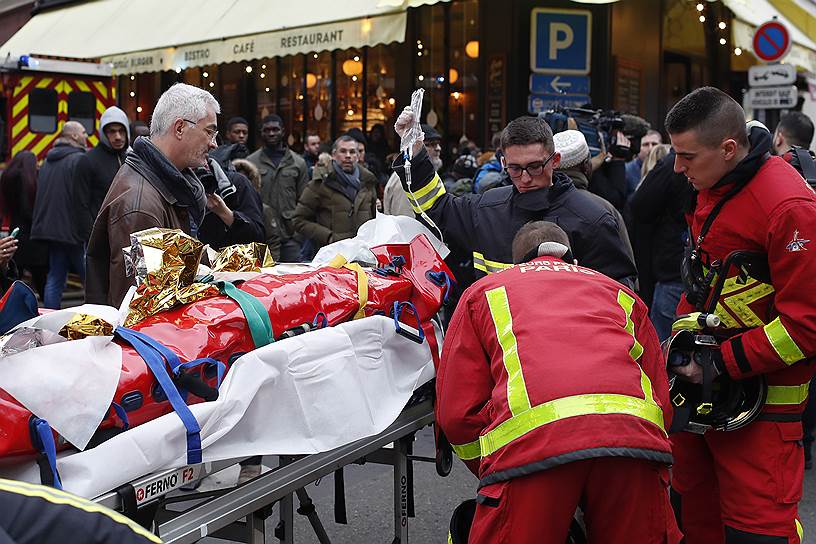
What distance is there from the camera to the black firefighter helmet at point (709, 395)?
2980mm

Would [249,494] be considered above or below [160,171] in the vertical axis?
below

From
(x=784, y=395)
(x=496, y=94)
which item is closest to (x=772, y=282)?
(x=784, y=395)

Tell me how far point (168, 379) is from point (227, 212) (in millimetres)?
2092

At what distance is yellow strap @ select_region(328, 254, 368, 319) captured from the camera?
10.4 feet

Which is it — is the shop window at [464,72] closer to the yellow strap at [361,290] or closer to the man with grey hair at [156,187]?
the man with grey hair at [156,187]

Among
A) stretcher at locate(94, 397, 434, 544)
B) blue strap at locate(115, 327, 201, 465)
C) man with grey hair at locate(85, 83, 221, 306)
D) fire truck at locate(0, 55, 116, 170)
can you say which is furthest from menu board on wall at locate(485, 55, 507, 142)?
blue strap at locate(115, 327, 201, 465)

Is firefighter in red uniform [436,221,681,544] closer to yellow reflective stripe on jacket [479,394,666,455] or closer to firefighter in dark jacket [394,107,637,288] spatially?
yellow reflective stripe on jacket [479,394,666,455]

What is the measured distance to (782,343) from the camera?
2869mm

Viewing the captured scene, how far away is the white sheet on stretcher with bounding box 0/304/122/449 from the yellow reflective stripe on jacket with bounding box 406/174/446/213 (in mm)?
1914

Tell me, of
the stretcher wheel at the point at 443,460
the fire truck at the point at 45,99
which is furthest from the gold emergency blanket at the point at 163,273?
the fire truck at the point at 45,99

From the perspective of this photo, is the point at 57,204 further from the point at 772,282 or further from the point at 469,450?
the point at 772,282

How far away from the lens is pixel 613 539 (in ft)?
8.06

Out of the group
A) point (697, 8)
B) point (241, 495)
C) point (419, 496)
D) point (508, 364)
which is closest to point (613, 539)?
point (508, 364)

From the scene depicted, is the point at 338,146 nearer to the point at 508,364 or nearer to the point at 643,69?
the point at 508,364
